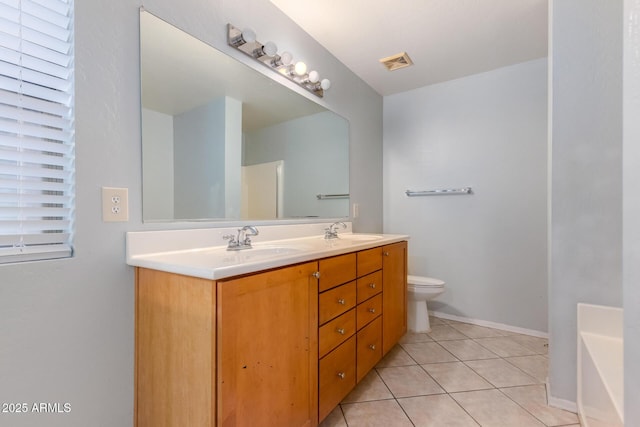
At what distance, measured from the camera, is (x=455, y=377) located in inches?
67.4

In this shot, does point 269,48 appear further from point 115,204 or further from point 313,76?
point 115,204

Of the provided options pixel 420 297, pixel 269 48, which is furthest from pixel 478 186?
pixel 269 48

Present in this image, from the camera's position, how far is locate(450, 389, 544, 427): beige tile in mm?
1339

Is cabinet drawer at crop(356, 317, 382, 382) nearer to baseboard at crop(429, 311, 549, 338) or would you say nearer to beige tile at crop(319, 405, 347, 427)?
beige tile at crop(319, 405, 347, 427)

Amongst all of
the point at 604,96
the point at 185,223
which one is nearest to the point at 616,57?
the point at 604,96

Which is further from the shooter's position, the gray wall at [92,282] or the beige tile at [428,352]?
the beige tile at [428,352]

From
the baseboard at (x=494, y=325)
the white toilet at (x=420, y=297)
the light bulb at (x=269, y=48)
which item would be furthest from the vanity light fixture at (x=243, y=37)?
the baseboard at (x=494, y=325)

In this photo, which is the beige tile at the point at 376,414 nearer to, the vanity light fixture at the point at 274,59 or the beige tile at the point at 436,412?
the beige tile at the point at 436,412

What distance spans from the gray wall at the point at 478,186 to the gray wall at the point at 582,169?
969 mm

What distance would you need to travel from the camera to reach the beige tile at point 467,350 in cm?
197

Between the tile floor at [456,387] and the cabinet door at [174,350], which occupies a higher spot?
the cabinet door at [174,350]

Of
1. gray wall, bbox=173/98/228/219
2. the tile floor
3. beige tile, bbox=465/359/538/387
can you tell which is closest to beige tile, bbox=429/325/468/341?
the tile floor

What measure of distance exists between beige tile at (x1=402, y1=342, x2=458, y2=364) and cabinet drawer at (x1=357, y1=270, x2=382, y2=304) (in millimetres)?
682

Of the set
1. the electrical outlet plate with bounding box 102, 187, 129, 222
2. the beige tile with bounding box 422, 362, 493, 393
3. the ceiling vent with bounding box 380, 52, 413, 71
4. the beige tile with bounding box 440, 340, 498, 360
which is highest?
the ceiling vent with bounding box 380, 52, 413, 71
